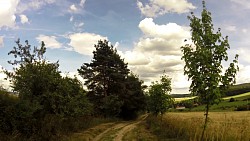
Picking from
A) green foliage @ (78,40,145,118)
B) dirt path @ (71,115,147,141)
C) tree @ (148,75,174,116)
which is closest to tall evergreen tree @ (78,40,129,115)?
green foliage @ (78,40,145,118)

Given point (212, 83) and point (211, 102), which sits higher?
point (212, 83)

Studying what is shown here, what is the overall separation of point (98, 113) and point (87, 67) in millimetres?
9489

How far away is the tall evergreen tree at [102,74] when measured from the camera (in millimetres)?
52062

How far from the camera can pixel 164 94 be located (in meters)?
38.7

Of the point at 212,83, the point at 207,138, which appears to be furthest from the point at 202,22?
the point at 207,138

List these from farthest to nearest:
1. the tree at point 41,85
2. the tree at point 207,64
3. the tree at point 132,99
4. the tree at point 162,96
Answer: the tree at point 132,99, the tree at point 162,96, the tree at point 41,85, the tree at point 207,64

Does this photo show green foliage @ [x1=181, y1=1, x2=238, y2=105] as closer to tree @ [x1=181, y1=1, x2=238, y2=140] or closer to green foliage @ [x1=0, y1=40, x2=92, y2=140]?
tree @ [x1=181, y1=1, x2=238, y2=140]

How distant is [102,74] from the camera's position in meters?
53.3

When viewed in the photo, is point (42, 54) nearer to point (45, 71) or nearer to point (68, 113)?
point (45, 71)

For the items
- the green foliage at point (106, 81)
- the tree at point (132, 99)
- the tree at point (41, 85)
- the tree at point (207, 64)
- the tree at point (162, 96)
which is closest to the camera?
the tree at point (207, 64)

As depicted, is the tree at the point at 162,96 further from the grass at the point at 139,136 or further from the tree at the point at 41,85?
the tree at the point at 41,85

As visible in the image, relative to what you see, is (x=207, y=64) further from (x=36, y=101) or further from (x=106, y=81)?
(x=106, y=81)

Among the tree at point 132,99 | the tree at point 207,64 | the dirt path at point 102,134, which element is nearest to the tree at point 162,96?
the dirt path at point 102,134

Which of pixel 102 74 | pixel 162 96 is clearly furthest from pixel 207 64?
pixel 102 74
